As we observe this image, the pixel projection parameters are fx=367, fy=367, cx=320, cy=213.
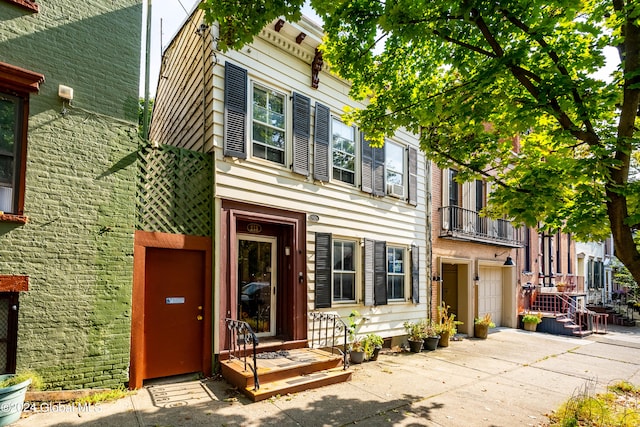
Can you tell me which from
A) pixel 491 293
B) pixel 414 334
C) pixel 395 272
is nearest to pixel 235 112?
pixel 395 272

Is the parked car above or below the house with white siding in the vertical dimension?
below

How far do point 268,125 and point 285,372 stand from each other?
16.0 ft

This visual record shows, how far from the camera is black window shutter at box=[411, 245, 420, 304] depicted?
10.6 m

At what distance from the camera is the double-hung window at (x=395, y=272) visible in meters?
10.2

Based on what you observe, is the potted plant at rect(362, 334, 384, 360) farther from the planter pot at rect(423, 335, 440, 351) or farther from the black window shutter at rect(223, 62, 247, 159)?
the black window shutter at rect(223, 62, 247, 159)

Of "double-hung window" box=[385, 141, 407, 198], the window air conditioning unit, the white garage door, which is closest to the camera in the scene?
the window air conditioning unit

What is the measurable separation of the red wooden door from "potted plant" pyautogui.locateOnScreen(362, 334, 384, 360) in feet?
12.1

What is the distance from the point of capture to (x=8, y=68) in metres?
4.91

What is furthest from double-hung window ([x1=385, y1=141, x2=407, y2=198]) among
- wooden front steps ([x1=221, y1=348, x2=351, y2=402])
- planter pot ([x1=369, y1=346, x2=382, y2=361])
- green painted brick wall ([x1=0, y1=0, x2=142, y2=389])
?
green painted brick wall ([x1=0, y1=0, x2=142, y2=389])

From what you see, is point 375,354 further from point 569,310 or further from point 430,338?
point 569,310

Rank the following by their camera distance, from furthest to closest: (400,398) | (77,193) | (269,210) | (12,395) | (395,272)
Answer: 1. (395,272)
2. (269,210)
3. (400,398)
4. (77,193)
5. (12,395)

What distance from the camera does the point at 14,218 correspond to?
4.87m

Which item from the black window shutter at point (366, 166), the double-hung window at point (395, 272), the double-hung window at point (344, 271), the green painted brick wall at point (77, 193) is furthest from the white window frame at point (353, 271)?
the green painted brick wall at point (77, 193)

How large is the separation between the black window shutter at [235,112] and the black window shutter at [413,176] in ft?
18.7
